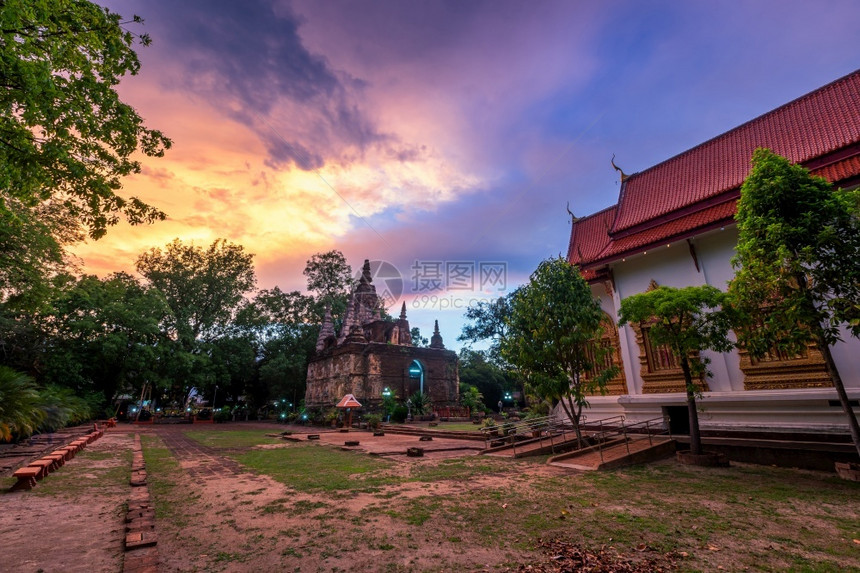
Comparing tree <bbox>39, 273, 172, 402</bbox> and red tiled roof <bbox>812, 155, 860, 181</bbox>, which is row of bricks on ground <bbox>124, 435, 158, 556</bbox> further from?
tree <bbox>39, 273, 172, 402</bbox>

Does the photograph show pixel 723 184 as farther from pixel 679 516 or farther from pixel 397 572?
pixel 397 572

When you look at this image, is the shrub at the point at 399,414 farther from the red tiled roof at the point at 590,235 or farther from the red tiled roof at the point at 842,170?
the red tiled roof at the point at 842,170

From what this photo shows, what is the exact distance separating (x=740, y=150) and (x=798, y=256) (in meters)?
7.31

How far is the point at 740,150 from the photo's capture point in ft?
38.7

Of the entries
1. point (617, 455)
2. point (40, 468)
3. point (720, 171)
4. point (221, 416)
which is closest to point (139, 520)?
point (40, 468)

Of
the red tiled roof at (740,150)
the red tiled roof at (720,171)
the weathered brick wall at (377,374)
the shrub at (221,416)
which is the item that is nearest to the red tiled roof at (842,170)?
the red tiled roof at (720,171)

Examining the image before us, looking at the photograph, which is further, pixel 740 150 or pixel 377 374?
pixel 377 374

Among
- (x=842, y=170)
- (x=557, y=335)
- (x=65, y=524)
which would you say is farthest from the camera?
(x=557, y=335)

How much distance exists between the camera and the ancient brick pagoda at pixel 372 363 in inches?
1048

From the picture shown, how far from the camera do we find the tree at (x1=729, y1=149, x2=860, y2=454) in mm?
6203

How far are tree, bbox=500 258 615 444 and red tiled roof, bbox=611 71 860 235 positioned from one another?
5.28 meters

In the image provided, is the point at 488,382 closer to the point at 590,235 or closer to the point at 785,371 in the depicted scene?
the point at 590,235

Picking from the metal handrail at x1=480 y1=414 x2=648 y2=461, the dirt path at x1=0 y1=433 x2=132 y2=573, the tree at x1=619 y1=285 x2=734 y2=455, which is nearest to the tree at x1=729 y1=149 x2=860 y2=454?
the tree at x1=619 y1=285 x2=734 y2=455

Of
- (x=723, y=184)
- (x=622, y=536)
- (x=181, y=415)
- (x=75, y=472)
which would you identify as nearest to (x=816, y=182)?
(x=723, y=184)
